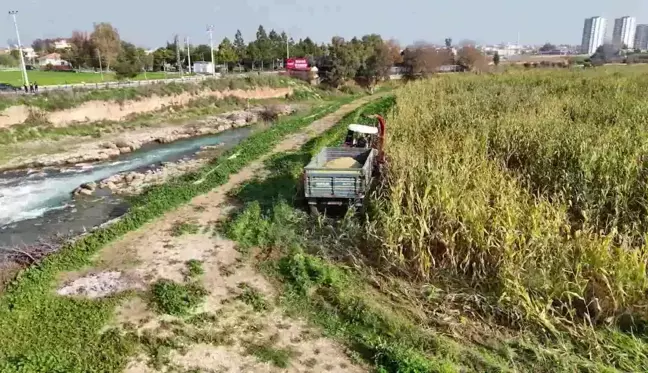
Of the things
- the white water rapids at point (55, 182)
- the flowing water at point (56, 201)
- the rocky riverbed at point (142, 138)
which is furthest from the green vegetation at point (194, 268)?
the rocky riverbed at point (142, 138)

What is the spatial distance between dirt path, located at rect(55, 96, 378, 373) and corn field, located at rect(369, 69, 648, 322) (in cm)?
228

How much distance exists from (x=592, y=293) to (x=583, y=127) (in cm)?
685

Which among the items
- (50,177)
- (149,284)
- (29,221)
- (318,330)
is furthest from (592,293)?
(50,177)

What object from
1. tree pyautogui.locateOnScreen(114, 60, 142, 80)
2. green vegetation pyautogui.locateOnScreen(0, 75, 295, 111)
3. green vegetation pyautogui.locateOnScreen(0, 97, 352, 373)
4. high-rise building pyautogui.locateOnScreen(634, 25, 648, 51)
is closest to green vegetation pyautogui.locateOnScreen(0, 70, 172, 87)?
tree pyautogui.locateOnScreen(114, 60, 142, 80)

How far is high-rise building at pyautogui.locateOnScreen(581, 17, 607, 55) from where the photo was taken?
168250 mm

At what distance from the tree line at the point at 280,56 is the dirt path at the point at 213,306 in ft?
139

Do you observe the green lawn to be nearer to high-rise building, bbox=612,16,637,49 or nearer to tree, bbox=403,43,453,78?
tree, bbox=403,43,453,78

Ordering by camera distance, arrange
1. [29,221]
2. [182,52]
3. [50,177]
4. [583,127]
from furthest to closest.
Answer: [182,52]
[50,177]
[29,221]
[583,127]

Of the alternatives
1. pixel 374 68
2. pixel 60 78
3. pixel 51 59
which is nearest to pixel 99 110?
pixel 60 78

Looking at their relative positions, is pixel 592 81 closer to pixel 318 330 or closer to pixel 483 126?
pixel 483 126

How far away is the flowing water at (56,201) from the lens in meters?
12.5

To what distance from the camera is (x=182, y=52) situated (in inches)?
2552

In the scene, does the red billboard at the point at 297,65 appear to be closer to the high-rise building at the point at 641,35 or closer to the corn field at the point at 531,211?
the corn field at the point at 531,211

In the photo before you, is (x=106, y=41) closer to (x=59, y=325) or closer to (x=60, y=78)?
(x=60, y=78)
